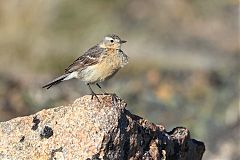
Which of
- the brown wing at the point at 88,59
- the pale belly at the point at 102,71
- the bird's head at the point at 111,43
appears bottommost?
the pale belly at the point at 102,71

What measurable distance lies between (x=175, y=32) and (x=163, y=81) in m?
7.51

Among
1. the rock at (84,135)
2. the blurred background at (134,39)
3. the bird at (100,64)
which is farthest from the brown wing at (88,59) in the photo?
the blurred background at (134,39)

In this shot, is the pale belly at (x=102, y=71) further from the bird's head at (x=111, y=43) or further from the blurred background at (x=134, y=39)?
the blurred background at (x=134, y=39)

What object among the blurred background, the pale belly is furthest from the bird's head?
the blurred background

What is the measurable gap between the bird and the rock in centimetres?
205

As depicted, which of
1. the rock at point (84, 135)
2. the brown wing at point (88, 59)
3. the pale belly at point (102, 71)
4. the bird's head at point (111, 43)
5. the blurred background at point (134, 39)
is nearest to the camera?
the rock at point (84, 135)

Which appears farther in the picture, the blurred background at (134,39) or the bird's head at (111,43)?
the blurred background at (134,39)

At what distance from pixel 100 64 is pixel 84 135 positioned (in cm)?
284

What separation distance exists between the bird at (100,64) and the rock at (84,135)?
2.05m

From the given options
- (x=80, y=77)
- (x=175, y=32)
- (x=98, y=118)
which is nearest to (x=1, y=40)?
(x=175, y=32)

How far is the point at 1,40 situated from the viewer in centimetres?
2661

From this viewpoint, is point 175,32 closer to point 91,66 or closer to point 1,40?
point 1,40

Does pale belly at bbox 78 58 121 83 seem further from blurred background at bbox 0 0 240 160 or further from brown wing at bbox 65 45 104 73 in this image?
blurred background at bbox 0 0 240 160

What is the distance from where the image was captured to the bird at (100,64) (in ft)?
36.4
